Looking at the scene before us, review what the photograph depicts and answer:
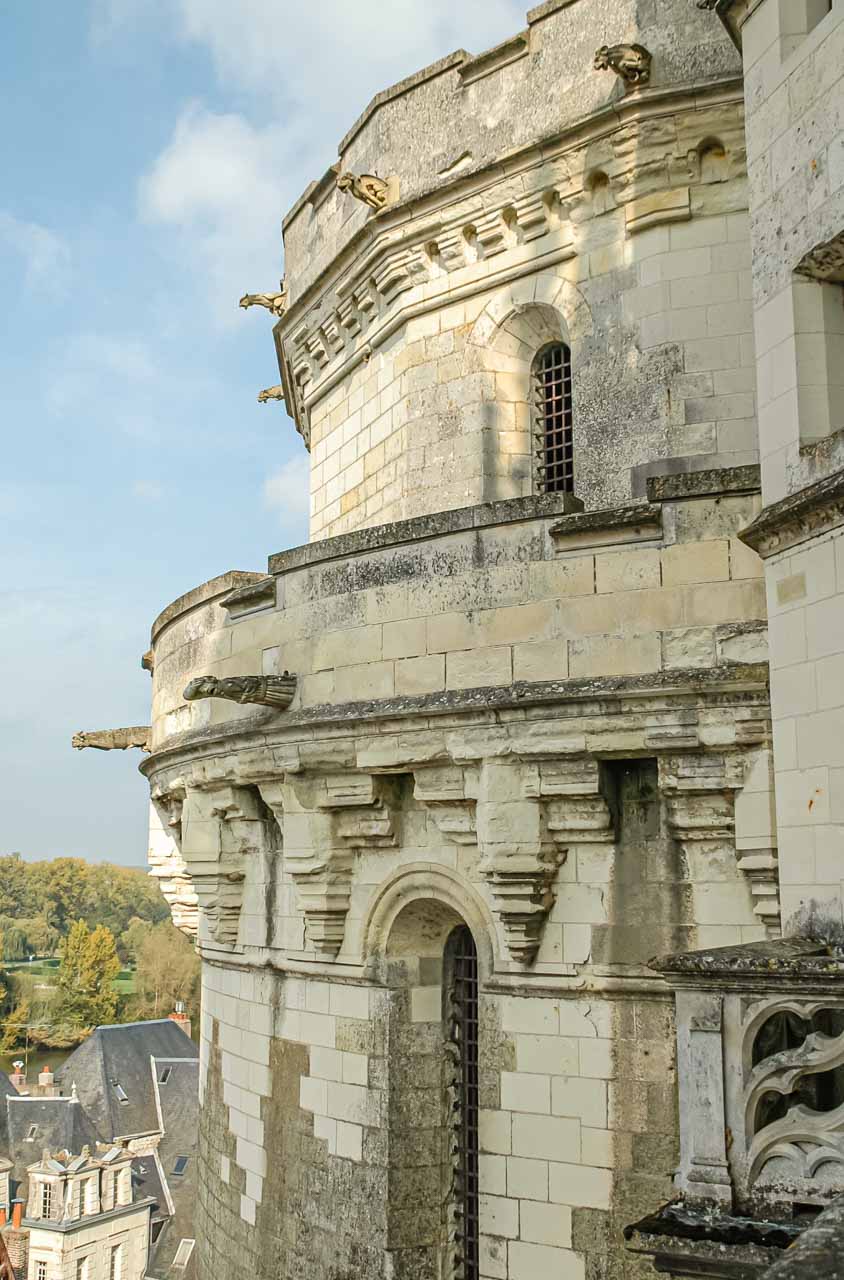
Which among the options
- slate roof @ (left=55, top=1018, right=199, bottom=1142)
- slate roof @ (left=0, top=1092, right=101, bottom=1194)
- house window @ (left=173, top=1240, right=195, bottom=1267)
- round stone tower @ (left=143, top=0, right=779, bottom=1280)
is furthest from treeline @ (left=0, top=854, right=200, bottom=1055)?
round stone tower @ (left=143, top=0, right=779, bottom=1280)

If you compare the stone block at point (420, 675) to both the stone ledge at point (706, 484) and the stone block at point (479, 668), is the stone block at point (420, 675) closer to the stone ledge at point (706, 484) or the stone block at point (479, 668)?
the stone block at point (479, 668)

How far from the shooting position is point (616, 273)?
9.71 metres

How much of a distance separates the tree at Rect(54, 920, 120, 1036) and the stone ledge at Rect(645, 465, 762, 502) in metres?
77.9

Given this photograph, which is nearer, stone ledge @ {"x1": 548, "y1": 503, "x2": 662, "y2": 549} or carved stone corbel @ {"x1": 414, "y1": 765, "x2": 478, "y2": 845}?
stone ledge @ {"x1": 548, "y1": 503, "x2": 662, "y2": 549}

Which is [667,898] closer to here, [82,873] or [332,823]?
[332,823]

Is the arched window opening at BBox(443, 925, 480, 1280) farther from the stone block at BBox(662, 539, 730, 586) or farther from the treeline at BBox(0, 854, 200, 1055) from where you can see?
the treeline at BBox(0, 854, 200, 1055)

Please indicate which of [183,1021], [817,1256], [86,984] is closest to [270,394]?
[817,1256]

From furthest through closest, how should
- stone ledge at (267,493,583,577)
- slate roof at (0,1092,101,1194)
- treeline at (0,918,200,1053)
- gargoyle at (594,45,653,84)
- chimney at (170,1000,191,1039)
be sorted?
treeline at (0,918,200,1053)
chimney at (170,1000,191,1039)
slate roof at (0,1092,101,1194)
gargoyle at (594,45,653,84)
stone ledge at (267,493,583,577)

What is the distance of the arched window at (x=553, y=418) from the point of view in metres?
10.5

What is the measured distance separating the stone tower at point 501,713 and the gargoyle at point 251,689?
0.02 m

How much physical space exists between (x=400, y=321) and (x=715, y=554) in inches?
208

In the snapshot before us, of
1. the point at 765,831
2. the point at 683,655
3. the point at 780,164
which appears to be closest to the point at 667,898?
the point at 765,831

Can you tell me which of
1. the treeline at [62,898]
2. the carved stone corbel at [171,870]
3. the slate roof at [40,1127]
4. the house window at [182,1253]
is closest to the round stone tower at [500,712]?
the carved stone corbel at [171,870]

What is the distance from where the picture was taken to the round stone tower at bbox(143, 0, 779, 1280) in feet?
22.5
